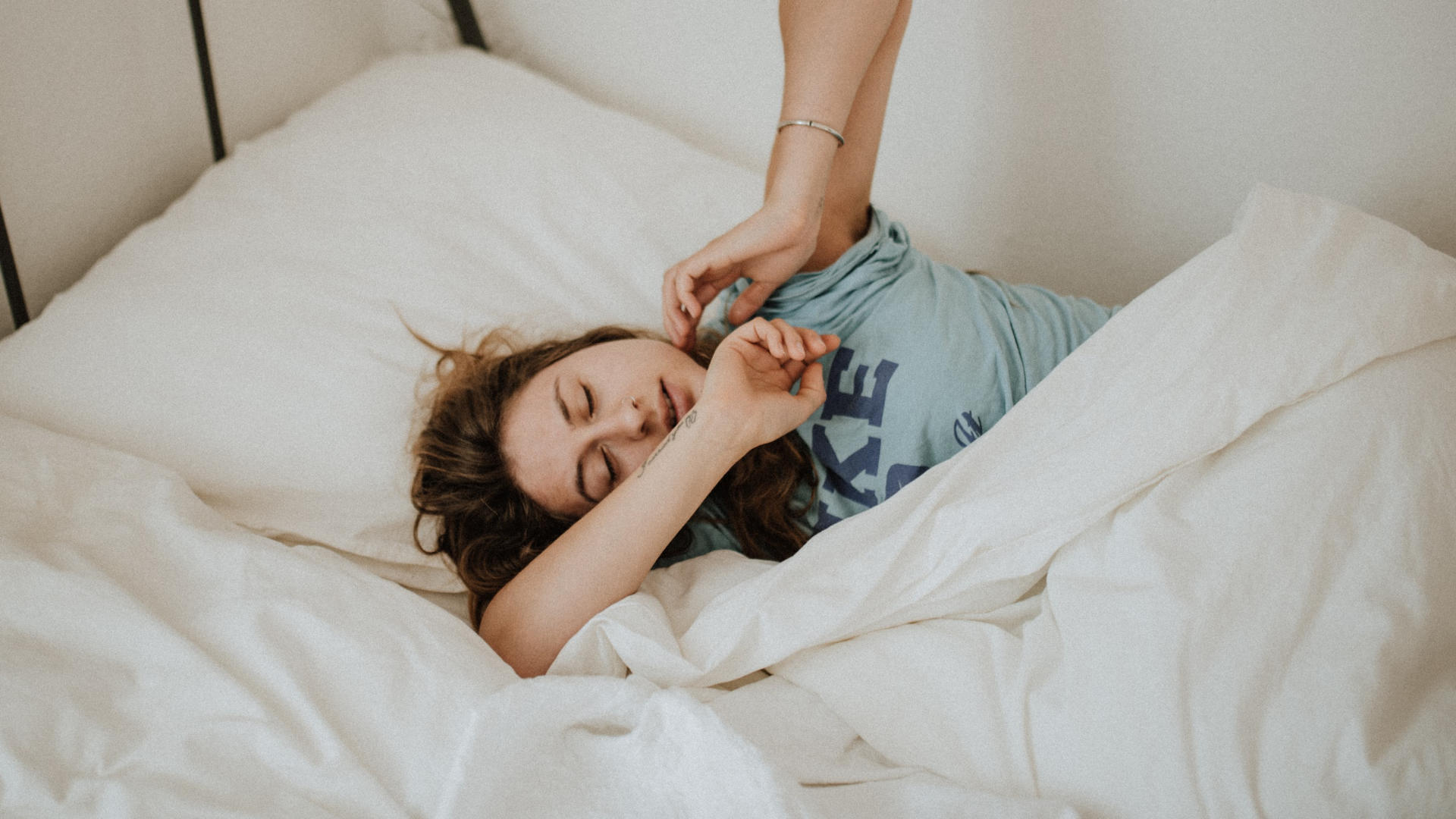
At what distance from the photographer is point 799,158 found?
3.25 feet

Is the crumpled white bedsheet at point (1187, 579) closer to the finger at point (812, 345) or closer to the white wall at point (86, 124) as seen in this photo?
the finger at point (812, 345)

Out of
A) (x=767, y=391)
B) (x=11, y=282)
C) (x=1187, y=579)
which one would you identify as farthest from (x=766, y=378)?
(x=11, y=282)

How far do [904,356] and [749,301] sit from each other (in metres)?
0.21

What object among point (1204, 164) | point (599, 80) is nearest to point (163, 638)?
point (599, 80)

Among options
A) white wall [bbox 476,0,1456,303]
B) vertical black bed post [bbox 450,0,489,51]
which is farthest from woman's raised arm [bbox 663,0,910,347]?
vertical black bed post [bbox 450,0,489,51]

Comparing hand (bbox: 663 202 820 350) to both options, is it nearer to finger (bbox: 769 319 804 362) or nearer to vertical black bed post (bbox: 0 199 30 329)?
finger (bbox: 769 319 804 362)

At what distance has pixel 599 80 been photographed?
5.06ft

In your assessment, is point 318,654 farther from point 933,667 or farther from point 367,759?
point 933,667

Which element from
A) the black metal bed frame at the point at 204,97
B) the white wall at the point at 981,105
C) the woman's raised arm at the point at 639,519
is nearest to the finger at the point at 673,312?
the woman's raised arm at the point at 639,519

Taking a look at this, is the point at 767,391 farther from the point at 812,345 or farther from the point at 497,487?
the point at 497,487

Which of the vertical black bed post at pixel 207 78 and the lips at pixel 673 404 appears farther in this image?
the vertical black bed post at pixel 207 78

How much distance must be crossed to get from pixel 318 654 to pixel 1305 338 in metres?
0.87

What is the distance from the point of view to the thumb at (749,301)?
106 centimetres

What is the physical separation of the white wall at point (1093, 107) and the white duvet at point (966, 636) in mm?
328
